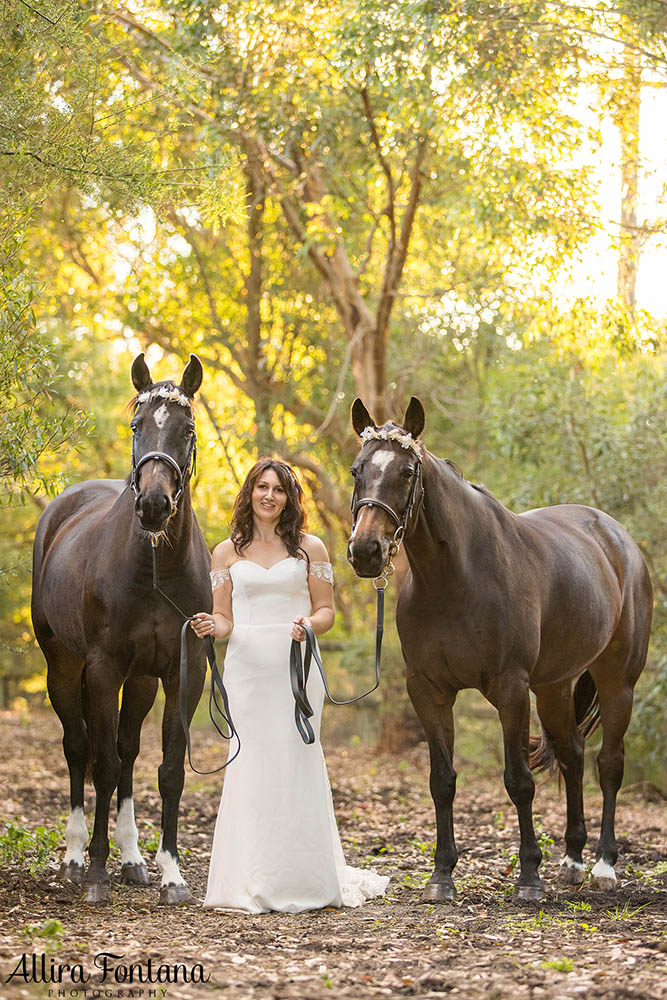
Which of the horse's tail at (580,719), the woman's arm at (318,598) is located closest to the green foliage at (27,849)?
the woman's arm at (318,598)

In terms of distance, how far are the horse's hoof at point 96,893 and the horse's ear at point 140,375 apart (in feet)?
8.50

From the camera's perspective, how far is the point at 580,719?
7.22 meters

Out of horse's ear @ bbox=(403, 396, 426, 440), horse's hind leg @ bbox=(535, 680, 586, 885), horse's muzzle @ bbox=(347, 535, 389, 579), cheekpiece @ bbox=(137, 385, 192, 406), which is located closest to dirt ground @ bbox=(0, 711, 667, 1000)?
horse's hind leg @ bbox=(535, 680, 586, 885)

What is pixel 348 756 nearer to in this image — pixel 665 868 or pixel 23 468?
pixel 665 868

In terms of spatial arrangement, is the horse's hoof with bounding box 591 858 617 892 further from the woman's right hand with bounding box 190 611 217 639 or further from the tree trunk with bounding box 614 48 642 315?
the tree trunk with bounding box 614 48 642 315

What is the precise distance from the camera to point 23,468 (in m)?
5.95

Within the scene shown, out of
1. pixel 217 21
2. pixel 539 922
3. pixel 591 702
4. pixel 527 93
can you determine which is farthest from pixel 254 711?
pixel 217 21

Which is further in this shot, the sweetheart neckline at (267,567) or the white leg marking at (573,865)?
the white leg marking at (573,865)

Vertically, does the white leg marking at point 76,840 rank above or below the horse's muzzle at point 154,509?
below

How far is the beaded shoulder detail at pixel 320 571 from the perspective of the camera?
5.64 m

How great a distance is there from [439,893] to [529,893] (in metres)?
0.47

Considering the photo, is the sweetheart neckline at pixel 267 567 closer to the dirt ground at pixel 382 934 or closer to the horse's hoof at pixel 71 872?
the dirt ground at pixel 382 934

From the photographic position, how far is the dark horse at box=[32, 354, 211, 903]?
5.33m

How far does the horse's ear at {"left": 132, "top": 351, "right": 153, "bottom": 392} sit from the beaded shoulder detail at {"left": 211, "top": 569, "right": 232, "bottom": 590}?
3.49ft
